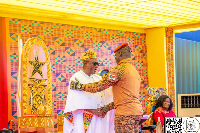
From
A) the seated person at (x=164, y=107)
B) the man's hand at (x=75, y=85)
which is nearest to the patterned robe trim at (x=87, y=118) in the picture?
the man's hand at (x=75, y=85)

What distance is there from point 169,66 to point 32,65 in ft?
15.6

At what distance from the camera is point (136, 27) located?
10.0 m

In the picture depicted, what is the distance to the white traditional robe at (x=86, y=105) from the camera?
463 centimetres

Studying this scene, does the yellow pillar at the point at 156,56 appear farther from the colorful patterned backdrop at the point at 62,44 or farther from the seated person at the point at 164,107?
the seated person at the point at 164,107

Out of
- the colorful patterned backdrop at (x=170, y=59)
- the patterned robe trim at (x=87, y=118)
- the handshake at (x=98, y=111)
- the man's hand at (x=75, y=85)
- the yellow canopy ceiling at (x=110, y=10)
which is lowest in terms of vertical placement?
the patterned robe trim at (x=87, y=118)

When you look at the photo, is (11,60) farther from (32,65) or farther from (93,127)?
(93,127)

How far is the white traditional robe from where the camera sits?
15.2 ft

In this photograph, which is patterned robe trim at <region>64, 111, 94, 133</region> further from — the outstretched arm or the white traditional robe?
the outstretched arm

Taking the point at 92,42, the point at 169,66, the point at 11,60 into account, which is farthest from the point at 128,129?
the point at 169,66

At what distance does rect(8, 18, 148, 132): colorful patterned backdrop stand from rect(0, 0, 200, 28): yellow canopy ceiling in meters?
0.31

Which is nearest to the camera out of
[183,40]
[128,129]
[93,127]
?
[128,129]

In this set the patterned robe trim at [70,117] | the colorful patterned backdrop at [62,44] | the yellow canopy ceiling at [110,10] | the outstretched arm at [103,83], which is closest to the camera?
the outstretched arm at [103,83]

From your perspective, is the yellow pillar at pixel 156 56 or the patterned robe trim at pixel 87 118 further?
the yellow pillar at pixel 156 56

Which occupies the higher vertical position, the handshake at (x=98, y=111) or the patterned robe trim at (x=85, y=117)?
the handshake at (x=98, y=111)
